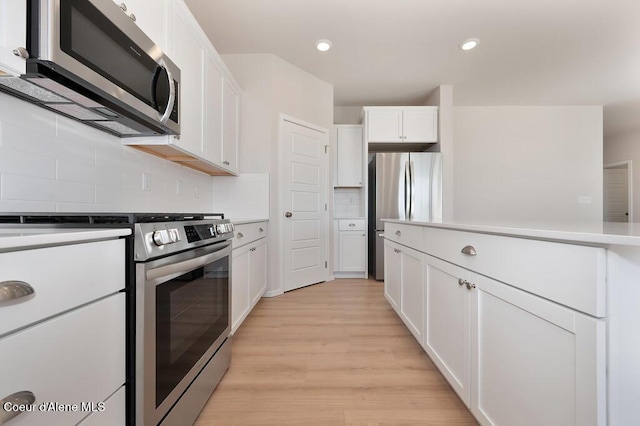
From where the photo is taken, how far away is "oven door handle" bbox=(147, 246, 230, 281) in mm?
832

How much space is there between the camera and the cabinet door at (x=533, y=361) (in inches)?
23.9

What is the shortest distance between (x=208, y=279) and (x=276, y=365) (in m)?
0.71

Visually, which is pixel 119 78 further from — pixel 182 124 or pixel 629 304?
pixel 629 304

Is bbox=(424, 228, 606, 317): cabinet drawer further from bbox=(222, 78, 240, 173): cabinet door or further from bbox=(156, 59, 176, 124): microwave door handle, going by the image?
bbox=(222, 78, 240, 173): cabinet door

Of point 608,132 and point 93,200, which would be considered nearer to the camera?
point 93,200

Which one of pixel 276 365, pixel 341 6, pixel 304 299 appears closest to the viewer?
pixel 276 365

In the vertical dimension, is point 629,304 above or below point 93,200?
below

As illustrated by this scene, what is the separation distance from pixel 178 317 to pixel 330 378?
0.89 metres

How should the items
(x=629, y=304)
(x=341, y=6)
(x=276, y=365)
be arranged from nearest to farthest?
(x=629, y=304), (x=276, y=365), (x=341, y=6)

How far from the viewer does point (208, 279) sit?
4.09 ft

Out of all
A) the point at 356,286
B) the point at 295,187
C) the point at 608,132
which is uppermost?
the point at 608,132

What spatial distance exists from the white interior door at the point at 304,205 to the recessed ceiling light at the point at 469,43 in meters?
1.79

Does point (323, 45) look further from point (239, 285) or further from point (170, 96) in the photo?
point (239, 285)

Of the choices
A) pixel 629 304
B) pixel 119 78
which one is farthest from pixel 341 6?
pixel 629 304
